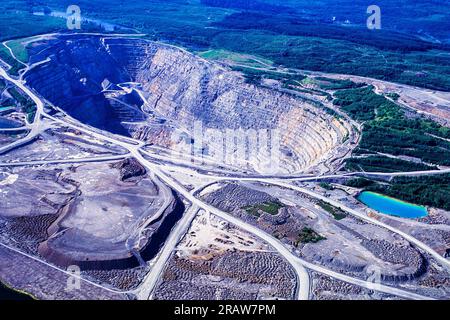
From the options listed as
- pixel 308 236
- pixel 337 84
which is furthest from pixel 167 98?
pixel 308 236

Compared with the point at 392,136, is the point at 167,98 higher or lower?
lower

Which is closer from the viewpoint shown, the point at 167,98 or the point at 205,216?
the point at 205,216

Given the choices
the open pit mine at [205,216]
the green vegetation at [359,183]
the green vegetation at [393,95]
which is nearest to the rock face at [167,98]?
the open pit mine at [205,216]

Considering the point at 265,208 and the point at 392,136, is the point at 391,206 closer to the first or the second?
the point at 265,208

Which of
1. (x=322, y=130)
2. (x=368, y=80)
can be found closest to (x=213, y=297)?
(x=322, y=130)

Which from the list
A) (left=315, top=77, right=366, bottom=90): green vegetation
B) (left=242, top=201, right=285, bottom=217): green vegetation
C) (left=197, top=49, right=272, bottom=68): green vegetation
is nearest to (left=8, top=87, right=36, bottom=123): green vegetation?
(left=242, top=201, right=285, bottom=217): green vegetation

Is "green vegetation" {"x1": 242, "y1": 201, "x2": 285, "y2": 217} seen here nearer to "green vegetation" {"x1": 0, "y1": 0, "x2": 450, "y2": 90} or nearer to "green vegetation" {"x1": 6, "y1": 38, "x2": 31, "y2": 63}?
"green vegetation" {"x1": 0, "y1": 0, "x2": 450, "y2": 90}
